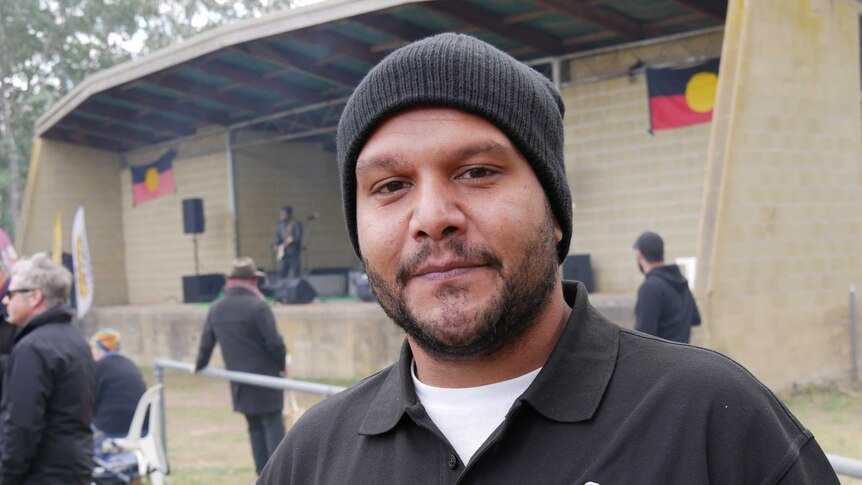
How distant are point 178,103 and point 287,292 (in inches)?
208

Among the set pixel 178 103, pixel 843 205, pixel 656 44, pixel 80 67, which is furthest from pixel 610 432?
pixel 80 67

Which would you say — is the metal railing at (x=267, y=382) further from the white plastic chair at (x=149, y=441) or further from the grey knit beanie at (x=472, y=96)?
the grey knit beanie at (x=472, y=96)

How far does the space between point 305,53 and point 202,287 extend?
21.4ft

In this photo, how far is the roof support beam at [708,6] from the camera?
36.2 ft

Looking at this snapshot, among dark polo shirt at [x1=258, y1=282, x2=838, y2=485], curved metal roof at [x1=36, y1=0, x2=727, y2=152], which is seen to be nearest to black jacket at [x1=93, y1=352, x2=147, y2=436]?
dark polo shirt at [x1=258, y1=282, x2=838, y2=485]

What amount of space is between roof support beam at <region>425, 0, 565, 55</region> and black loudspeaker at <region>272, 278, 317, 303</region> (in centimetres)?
567

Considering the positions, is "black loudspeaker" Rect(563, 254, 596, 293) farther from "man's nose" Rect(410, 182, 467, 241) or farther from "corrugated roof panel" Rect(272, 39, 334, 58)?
"man's nose" Rect(410, 182, 467, 241)

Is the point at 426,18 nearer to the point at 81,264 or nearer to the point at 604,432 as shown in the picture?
the point at 81,264

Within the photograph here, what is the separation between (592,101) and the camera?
43.2ft

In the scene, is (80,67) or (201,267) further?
(80,67)

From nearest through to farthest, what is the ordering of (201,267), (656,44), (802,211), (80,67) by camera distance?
(802,211) < (656,44) < (201,267) < (80,67)

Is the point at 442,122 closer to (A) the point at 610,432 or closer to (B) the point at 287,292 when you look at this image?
(A) the point at 610,432

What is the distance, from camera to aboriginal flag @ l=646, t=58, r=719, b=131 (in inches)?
462

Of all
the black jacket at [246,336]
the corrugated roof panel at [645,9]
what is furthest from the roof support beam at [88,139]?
the black jacket at [246,336]
